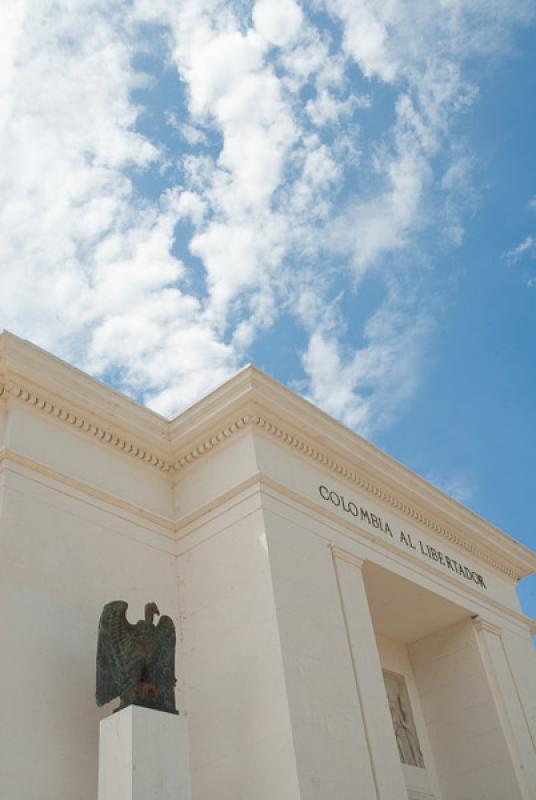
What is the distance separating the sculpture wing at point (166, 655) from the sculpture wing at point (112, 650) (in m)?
0.28

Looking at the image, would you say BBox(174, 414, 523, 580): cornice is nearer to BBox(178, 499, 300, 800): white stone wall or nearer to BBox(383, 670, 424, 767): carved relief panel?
BBox(178, 499, 300, 800): white stone wall

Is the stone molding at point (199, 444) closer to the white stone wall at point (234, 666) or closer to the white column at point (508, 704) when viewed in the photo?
the white stone wall at point (234, 666)

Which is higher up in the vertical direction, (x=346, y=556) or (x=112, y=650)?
(x=346, y=556)

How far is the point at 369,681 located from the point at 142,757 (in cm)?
312

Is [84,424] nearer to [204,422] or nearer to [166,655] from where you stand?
[204,422]

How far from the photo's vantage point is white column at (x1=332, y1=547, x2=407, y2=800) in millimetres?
8617

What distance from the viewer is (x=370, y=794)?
8266 millimetres

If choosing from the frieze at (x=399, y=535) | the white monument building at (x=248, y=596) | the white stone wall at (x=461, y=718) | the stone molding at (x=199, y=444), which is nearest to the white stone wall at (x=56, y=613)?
the white monument building at (x=248, y=596)

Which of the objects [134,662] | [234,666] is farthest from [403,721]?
[134,662]

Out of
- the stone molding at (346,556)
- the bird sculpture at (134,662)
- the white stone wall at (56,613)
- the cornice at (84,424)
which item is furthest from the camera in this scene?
the stone molding at (346,556)

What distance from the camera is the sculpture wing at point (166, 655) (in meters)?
7.71

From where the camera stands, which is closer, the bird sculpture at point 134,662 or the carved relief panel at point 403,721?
the bird sculpture at point 134,662

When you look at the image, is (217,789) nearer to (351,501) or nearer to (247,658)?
(247,658)

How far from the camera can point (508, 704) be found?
11633 mm
